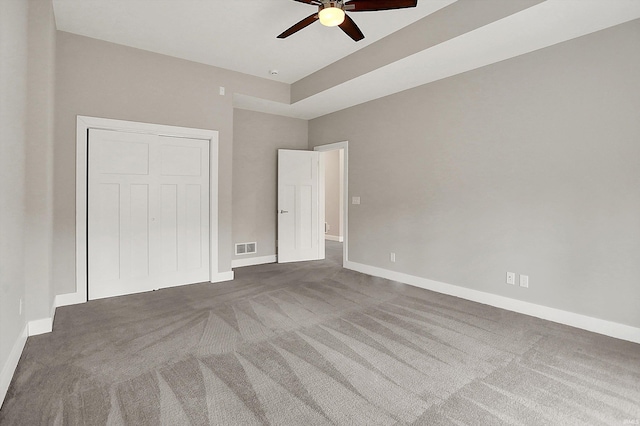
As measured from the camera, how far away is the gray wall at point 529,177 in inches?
112

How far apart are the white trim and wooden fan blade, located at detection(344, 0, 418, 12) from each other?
3.74 meters

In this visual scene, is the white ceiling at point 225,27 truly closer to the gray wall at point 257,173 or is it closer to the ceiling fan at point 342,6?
the ceiling fan at point 342,6

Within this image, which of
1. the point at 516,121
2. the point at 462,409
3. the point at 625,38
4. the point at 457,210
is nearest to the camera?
the point at 462,409

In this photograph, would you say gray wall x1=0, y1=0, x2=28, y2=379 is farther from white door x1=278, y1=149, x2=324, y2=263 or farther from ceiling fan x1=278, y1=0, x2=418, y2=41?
white door x1=278, y1=149, x2=324, y2=263

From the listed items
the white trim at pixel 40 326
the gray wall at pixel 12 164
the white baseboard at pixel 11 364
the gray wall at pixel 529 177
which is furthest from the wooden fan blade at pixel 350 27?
the white trim at pixel 40 326

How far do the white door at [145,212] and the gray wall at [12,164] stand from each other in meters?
1.13

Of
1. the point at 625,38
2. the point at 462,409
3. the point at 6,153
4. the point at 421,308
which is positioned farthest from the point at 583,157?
the point at 6,153

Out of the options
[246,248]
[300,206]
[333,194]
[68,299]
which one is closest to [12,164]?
[68,299]

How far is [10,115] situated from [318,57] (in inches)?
127

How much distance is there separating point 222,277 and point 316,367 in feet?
9.12

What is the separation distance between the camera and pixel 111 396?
198 cm

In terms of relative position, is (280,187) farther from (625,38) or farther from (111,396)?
(625,38)

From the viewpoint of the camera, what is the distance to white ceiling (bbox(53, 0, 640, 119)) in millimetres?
2791

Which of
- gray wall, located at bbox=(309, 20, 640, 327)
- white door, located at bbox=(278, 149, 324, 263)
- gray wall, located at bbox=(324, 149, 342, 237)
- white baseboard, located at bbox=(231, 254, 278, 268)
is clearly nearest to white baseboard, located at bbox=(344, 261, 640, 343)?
gray wall, located at bbox=(309, 20, 640, 327)
